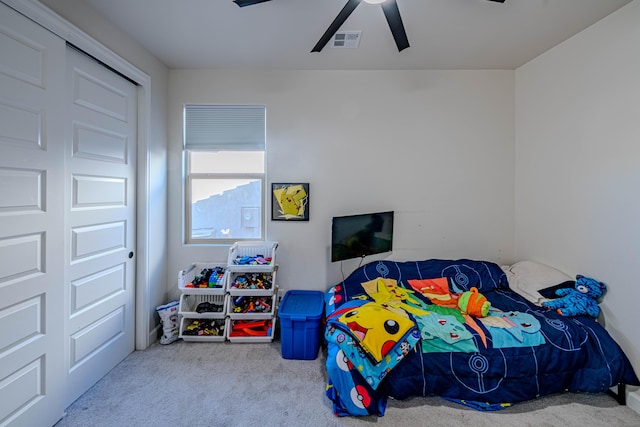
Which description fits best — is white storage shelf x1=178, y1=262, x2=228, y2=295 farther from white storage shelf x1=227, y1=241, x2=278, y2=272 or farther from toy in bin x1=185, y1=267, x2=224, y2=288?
white storage shelf x1=227, y1=241, x2=278, y2=272

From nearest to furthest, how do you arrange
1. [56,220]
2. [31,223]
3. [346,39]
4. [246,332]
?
[31,223] < [56,220] < [346,39] < [246,332]

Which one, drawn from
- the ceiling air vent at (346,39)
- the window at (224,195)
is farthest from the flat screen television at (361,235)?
the ceiling air vent at (346,39)

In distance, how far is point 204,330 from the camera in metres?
2.48

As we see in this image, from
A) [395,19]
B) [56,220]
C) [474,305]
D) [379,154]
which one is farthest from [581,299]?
[56,220]

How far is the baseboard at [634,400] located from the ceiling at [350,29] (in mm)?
2692

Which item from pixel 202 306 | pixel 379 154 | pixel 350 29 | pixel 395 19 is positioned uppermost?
pixel 350 29

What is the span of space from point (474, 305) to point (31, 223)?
2980 mm

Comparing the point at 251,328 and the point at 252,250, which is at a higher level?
the point at 252,250

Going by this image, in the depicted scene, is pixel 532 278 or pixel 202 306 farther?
pixel 202 306

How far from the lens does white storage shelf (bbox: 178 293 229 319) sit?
2434 mm

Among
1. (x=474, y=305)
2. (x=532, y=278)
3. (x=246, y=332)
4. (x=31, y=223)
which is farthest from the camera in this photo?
(x=246, y=332)

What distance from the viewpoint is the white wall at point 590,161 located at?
5.92 feet

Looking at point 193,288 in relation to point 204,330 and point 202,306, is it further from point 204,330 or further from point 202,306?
point 204,330

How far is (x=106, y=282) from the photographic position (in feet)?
6.60
